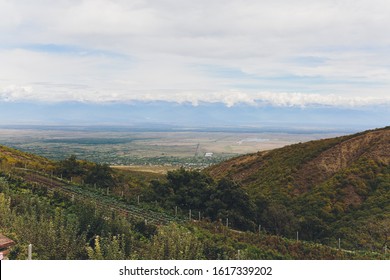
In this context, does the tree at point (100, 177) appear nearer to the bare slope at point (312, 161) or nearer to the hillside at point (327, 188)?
the hillside at point (327, 188)

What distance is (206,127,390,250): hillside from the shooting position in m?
30.7

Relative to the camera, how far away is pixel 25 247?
10695 mm

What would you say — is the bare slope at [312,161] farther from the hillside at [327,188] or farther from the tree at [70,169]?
the tree at [70,169]

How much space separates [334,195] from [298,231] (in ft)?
31.7

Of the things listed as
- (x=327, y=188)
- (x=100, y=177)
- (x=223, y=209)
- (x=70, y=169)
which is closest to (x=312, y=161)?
(x=327, y=188)

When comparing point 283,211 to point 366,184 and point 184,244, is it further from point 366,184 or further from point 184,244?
point 184,244

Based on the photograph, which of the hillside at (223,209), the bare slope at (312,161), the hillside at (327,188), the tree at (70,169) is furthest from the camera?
the bare slope at (312,161)

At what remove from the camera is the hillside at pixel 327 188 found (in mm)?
30672

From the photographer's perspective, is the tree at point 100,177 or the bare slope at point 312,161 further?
the bare slope at point 312,161

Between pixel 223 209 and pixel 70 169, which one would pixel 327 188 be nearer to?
pixel 223 209

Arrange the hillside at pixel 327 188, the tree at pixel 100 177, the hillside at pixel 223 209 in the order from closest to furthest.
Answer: the hillside at pixel 223 209 < the hillside at pixel 327 188 < the tree at pixel 100 177

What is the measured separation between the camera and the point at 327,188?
133 ft

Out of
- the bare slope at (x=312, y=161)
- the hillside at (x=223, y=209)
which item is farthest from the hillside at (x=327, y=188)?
the hillside at (x=223, y=209)

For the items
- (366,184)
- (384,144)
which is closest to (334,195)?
(366,184)
